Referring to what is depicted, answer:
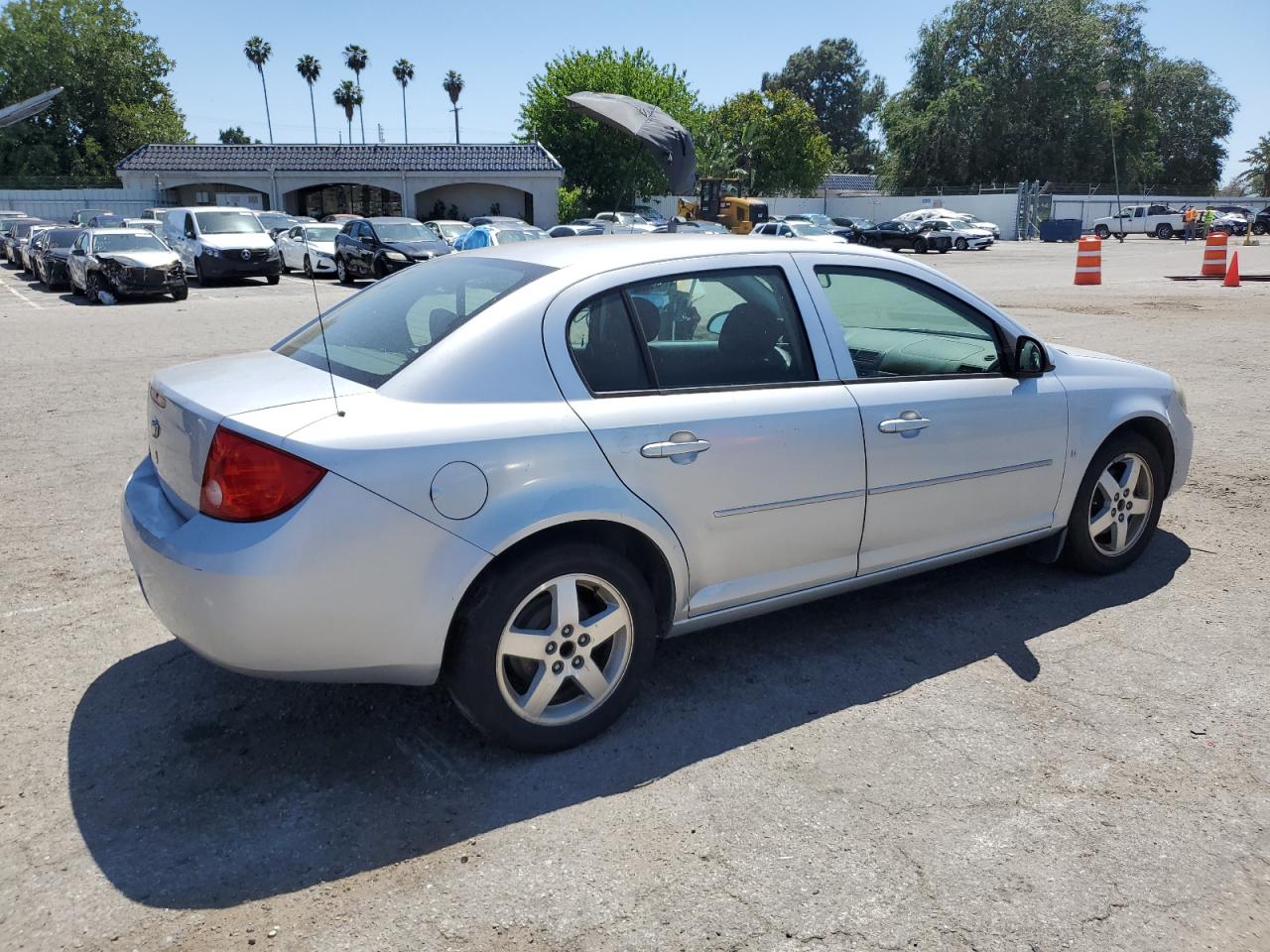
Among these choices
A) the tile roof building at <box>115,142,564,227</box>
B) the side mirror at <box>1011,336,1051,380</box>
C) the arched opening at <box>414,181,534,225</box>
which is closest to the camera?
the side mirror at <box>1011,336,1051,380</box>

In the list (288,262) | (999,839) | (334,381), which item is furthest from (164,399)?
(288,262)

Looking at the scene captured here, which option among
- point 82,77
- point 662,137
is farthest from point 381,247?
point 82,77

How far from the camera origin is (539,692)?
10.3 ft

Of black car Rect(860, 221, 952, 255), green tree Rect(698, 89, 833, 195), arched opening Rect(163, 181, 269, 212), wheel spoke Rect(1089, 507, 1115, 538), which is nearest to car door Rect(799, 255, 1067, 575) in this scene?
wheel spoke Rect(1089, 507, 1115, 538)

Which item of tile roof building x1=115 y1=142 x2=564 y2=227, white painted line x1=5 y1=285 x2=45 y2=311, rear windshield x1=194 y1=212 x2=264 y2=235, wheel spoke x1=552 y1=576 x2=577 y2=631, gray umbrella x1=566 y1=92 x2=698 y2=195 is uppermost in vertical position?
tile roof building x1=115 y1=142 x2=564 y2=227

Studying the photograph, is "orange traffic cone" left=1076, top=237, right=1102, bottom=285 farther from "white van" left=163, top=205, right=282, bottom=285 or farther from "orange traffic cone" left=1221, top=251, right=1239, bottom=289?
"white van" left=163, top=205, right=282, bottom=285

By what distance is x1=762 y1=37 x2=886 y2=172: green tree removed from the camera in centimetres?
12288

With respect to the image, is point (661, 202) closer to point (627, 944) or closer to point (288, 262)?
point (288, 262)

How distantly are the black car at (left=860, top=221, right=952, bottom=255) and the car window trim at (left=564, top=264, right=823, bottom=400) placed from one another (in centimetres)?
3942

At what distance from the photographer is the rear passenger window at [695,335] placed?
130 inches

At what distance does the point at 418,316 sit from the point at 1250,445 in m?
6.40

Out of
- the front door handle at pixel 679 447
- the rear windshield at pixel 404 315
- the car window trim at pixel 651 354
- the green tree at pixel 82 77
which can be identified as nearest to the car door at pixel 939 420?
the car window trim at pixel 651 354

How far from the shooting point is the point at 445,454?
9.46 feet

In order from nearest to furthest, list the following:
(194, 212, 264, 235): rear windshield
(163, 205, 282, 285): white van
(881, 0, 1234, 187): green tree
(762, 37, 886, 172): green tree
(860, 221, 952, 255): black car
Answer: (163, 205, 282, 285): white van, (194, 212, 264, 235): rear windshield, (860, 221, 952, 255): black car, (881, 0, 1234, 187): green tree, (762, 37, 886, 172): green tree
